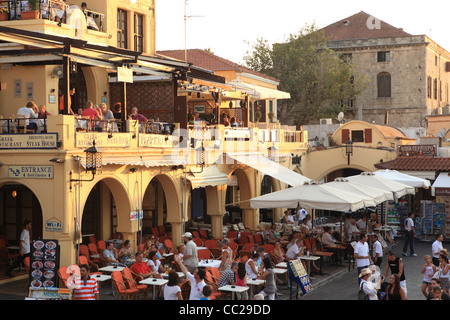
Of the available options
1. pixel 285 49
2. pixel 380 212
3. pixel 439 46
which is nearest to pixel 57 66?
pixel 380 212

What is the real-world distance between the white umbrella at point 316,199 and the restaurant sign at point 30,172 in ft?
19.9

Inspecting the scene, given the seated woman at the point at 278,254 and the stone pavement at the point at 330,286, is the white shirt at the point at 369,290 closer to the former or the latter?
the stone pavement at the point at 330,286

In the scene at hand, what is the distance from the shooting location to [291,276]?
621 inches

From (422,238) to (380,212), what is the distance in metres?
2.12

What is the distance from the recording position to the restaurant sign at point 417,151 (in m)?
30.1

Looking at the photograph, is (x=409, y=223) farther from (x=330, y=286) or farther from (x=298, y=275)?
(x=298, y=275)

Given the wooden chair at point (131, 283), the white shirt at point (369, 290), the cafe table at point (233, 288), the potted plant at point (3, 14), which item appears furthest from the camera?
the potted plant at point (3, 14)

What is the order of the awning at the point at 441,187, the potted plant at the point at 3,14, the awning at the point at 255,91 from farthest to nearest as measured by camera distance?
the awning at the point at 255,91, the awning at the point at 441,187, the potted plant at the point at 3,14

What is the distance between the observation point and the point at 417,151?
1205 inches

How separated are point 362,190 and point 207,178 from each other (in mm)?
5532

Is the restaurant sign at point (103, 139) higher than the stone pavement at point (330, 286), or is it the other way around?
the restaurant sign at point (103, 139)

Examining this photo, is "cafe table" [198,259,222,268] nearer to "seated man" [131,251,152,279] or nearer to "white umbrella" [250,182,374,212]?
"seated man" [131,251,152,279]

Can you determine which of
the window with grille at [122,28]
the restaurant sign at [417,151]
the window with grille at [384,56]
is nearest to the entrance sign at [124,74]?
the window with grille at [122,28]
